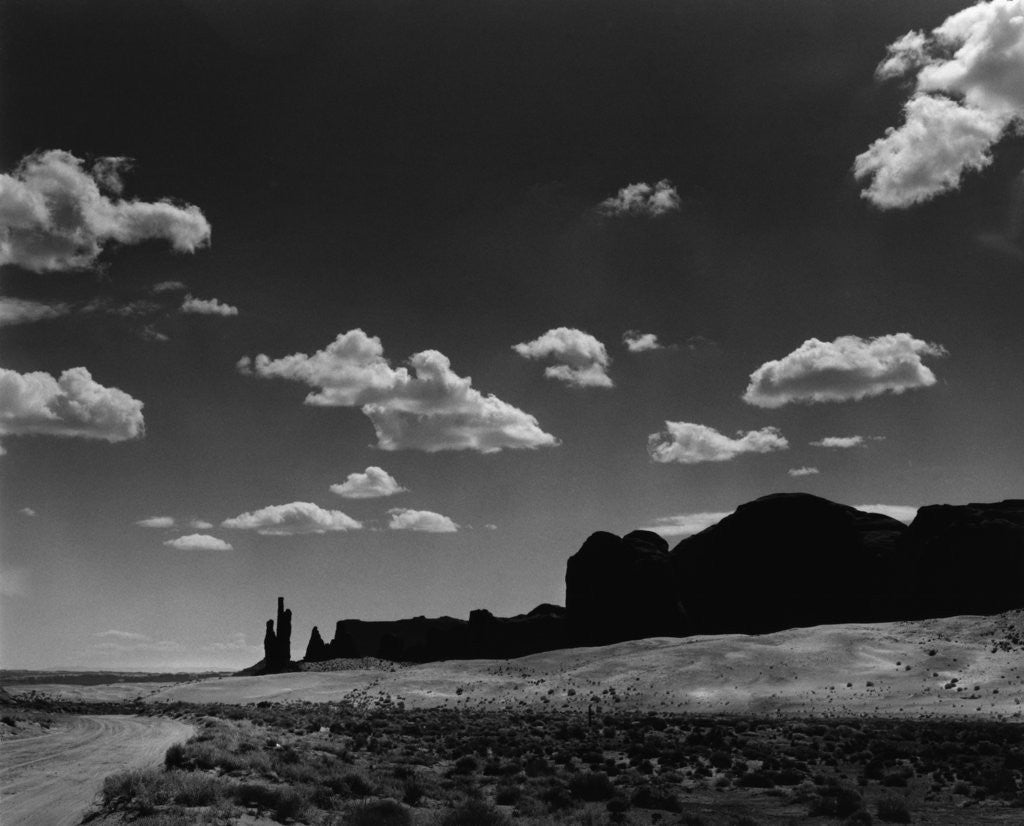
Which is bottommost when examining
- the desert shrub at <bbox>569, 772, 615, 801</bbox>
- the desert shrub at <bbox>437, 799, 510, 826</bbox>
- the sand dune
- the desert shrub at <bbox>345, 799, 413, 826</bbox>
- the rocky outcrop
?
the sand dune

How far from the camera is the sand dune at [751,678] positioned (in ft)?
179

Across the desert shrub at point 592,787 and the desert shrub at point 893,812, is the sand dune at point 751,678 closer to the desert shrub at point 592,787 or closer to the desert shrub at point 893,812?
the desert shrub at point 893,812

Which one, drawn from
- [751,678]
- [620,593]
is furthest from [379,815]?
[620,593]

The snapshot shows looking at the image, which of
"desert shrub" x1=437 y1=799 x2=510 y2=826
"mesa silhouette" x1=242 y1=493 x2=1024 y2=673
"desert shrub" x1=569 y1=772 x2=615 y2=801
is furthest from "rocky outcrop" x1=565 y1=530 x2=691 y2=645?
"desert shrub" x1=437 y1=799 x2=510 y2=826

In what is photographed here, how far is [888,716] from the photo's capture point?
160 feet

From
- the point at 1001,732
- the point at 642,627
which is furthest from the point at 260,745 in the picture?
the point at 642,627

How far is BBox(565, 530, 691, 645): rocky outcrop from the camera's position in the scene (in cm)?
11525

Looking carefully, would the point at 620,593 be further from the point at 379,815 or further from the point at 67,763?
the point at 379,815

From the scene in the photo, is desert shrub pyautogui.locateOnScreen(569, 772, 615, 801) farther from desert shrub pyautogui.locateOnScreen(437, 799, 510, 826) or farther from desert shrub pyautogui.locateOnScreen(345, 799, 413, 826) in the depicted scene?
desert shrub pyautogui.locateOnScreen(345, 799, 413, 826)

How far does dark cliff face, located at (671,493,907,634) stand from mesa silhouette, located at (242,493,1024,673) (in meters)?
0.18

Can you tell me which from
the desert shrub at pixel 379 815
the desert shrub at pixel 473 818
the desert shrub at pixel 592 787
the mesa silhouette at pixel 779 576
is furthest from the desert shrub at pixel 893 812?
the mesa silhouette at pixel 779 576

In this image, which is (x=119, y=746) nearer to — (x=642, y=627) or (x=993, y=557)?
(x=642, y=627)

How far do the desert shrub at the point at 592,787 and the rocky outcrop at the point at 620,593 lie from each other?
92.1 m

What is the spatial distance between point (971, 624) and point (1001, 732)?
44.1 m
